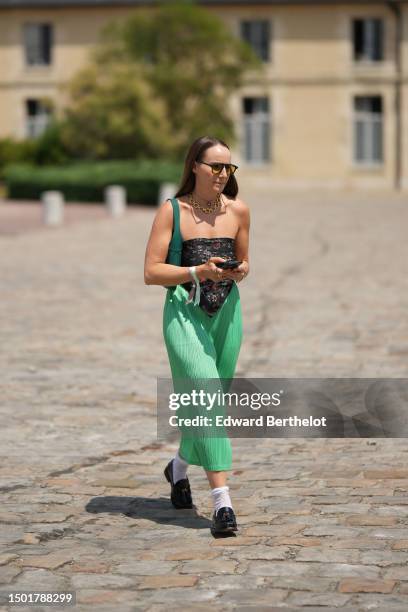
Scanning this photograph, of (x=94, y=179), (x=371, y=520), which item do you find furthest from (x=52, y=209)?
(x=371, y=520)

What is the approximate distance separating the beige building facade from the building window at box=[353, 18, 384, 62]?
0.11 ft

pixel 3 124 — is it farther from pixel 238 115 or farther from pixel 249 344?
pixel 249 344

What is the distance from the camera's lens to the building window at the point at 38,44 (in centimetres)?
4638

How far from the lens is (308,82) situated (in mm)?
45344

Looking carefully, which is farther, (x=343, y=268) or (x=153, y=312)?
(x=343, y=268)

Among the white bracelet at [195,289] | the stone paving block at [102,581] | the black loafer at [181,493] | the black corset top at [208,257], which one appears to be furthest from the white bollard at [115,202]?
the stone paving block at [102,581]

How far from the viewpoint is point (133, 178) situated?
32.3 m

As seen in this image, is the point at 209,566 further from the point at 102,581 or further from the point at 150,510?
the point at 150,510

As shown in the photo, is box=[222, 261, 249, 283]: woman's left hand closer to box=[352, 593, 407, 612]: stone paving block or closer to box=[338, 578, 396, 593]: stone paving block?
box=[338, 578, 396, 593]: stone paving block

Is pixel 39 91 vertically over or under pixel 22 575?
over

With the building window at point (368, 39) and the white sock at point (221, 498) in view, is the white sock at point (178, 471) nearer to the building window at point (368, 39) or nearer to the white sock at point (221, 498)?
the white sock at point (221, 498)

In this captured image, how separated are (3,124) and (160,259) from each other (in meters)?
42.0

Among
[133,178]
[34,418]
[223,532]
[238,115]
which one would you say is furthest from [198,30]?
[223,532]

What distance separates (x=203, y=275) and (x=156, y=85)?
33.8m
